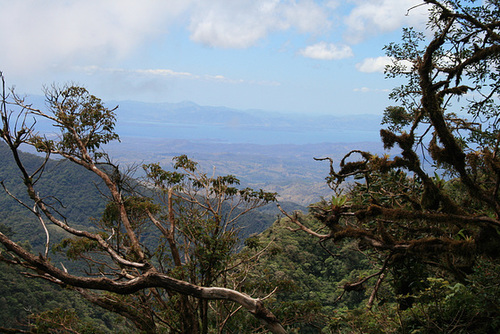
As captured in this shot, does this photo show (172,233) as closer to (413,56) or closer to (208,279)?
(208,279)

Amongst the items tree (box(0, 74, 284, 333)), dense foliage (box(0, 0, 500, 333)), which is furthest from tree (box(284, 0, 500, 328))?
tree (box(0, 74, 284, 333))

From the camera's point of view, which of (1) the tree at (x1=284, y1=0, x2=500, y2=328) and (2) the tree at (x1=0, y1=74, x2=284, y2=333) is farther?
(2) the tree at (x1=0, y1=74, x2=284, y2=333)

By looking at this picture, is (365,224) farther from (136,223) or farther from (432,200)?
(136,223)

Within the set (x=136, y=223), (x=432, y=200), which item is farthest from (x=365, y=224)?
(x=136, y=223)

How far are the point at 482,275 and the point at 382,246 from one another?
1.58 meters

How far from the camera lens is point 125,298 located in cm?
720

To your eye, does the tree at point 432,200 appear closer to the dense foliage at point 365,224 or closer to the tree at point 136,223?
the dense foliage at point 365,224

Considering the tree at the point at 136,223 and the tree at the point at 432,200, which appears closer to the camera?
the tree at the point at 432,200

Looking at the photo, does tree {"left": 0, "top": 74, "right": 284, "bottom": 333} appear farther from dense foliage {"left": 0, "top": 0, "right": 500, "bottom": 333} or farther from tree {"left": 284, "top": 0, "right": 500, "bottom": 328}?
tree {"left": 284, "top": 0, "right": 500, "bottom": 328}

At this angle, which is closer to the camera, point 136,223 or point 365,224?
point 365,224

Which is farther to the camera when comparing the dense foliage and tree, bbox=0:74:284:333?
tree, bbox=0:74:284:333

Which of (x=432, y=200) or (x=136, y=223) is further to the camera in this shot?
(x=136, y=223)

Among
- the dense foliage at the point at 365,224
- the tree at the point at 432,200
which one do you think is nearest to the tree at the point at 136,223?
the dense foliage at the point at 365,224

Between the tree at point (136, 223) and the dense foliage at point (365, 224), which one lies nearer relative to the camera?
the dense foliage at point (365, 224)
